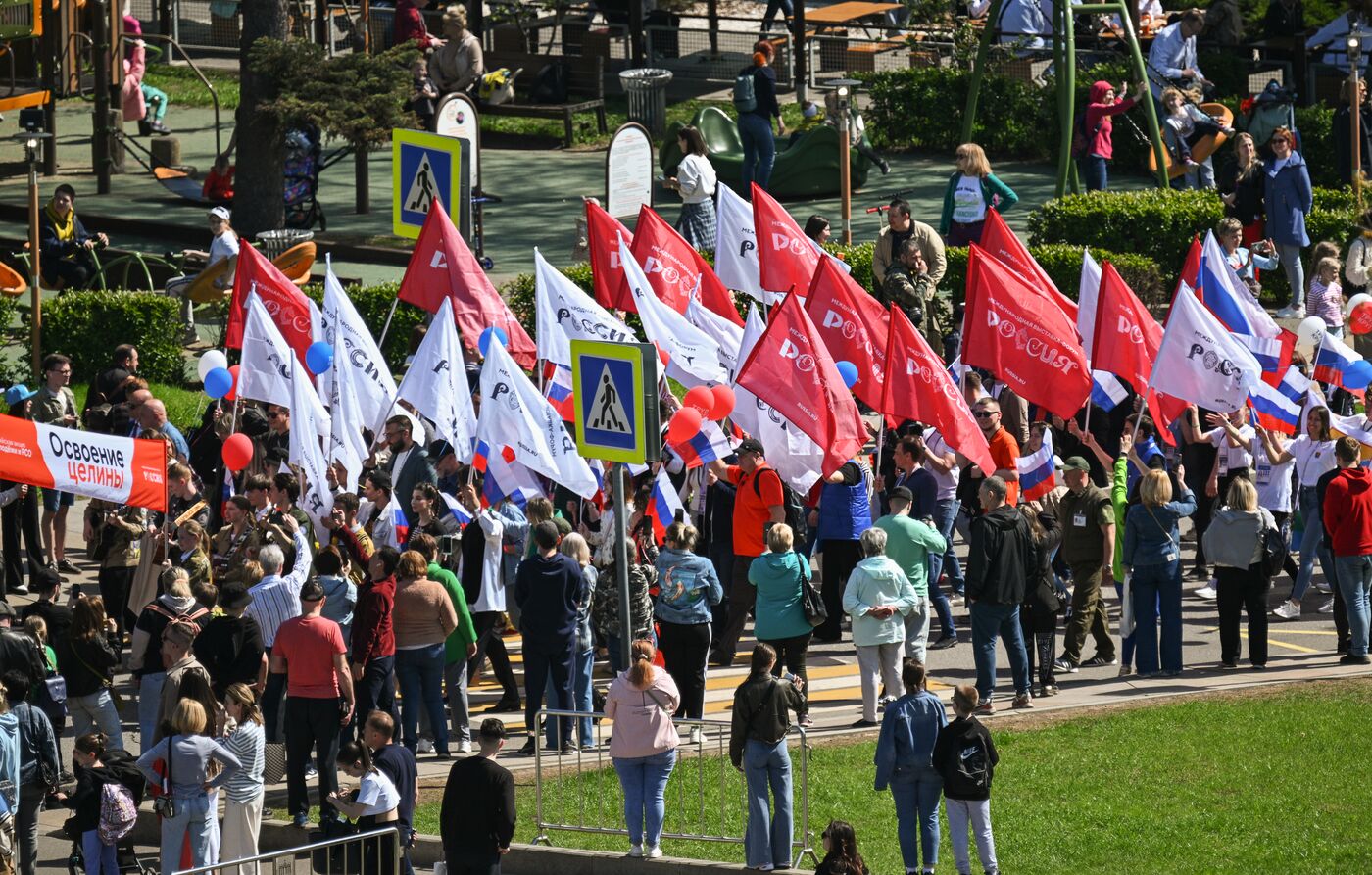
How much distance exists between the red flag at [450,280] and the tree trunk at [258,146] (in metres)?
10.4

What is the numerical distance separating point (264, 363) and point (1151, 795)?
7381 mm

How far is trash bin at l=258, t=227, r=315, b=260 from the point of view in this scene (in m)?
26.9

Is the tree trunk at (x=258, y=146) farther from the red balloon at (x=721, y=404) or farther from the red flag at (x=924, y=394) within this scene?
the red flag at (x=924, y=394)

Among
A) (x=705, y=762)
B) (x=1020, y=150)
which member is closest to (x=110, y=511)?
(x=705, y=762)

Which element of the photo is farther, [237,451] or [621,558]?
[237,451]

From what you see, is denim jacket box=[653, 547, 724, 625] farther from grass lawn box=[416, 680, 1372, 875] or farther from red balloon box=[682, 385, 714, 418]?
red balloon box=[682, 385, 714, 418]

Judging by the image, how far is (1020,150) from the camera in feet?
112

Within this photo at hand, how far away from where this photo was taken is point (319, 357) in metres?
18.5

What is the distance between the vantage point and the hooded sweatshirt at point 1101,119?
29.3 meters

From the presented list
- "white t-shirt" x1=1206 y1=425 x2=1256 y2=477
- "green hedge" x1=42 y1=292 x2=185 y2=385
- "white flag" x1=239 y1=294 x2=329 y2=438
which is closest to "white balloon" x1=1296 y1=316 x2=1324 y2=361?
"white t-shirt" x1=1206 y1=425 x2=1256 y2=477

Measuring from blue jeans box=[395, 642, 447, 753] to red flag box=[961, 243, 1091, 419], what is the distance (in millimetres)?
5157

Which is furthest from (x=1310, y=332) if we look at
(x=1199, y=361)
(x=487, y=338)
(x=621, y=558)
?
(x=621, y=558)

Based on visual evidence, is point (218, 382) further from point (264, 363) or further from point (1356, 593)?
point (1356, 593)

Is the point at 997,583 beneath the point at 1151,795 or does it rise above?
above
